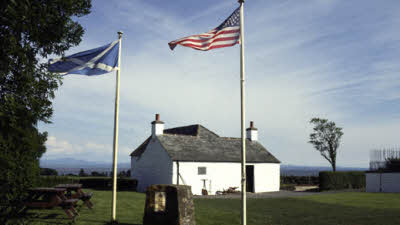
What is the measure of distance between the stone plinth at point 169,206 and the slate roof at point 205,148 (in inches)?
706

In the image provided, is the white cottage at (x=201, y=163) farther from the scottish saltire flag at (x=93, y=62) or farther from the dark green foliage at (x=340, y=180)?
the scottish saltire flag at (x=93, y=62)

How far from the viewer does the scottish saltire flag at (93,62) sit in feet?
41.3

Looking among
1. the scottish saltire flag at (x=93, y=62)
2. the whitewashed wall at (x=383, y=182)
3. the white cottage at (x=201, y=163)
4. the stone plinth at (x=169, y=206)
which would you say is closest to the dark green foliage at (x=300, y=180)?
the white cottage at (x=201, y=163)

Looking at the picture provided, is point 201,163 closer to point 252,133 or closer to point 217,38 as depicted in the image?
point 252,133

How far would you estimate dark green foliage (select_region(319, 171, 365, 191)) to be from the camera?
36938 millimetres

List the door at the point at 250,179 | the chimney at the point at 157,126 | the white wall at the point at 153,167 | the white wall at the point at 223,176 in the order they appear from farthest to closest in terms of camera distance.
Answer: the door at the point at 250,179
the chimney at the point at 157,126
the white wall at the point at 153,167
the white wall at the point at 223,176

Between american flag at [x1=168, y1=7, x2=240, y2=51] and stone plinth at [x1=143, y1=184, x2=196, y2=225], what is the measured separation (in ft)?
15.3

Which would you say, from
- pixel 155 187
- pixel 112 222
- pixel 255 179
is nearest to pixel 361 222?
pixel 155 187

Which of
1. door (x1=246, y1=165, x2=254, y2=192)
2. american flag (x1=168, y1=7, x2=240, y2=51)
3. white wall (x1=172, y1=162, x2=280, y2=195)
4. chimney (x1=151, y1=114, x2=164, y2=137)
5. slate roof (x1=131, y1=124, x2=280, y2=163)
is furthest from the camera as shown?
door (x1=246, y1=165, x2=254, y2=192)

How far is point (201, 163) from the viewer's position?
31656mm

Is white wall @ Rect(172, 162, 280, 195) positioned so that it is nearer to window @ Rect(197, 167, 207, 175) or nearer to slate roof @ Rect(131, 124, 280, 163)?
window @ Rect(197, 167, 207, 175)

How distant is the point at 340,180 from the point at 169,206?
30.9 meters

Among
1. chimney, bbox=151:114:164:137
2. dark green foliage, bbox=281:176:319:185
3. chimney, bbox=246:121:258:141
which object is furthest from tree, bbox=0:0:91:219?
dark green foliage, bbox=281:176:319:185

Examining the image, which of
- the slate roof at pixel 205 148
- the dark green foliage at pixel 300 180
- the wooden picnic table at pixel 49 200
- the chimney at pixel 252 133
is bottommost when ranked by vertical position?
the dark green foliage at pixel 300 180
